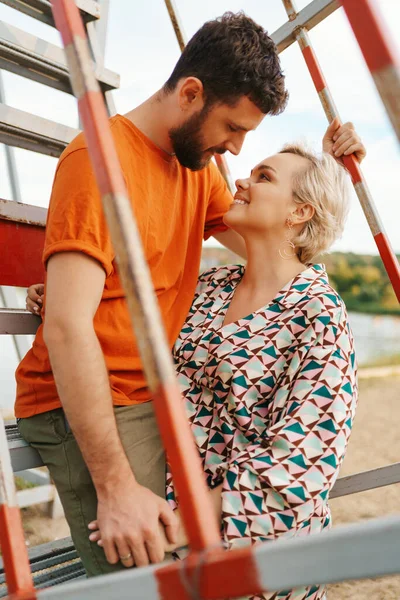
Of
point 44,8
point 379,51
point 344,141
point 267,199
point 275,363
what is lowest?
point 275,363

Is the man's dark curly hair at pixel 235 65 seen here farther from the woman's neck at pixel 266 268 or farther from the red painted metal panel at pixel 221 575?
the red painted metal panel at pixel 221 575

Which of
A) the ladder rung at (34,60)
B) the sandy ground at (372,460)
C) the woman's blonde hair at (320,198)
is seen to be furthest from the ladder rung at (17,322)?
the sandy ground at (372,460)

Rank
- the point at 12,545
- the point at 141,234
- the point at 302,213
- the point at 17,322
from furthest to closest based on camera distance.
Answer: the point at 302,213 < the point at 17,322 < the point at 141,234 < the point at 12,545

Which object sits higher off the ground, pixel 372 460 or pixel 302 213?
pixel 302 213

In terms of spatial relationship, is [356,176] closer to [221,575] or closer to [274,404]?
[274,404]

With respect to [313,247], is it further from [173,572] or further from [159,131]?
[173,572]

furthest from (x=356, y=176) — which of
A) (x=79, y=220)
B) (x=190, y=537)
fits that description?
(x=190, y=537)

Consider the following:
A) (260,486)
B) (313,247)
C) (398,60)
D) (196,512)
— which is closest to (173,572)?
(196,512)

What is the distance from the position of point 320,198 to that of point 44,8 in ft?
3.88

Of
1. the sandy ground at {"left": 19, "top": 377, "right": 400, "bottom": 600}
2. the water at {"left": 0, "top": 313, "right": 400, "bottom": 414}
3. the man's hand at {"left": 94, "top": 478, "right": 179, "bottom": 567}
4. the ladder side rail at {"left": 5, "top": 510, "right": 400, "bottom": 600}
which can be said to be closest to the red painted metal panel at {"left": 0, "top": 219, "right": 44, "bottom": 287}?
the man's hand at {"left": 94, "top": 478, "right": 179, "bottom": 567}

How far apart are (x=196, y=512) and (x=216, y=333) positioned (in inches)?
38.6

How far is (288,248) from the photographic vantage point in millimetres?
1913

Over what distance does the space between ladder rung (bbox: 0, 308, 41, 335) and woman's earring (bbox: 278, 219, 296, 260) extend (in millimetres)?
865

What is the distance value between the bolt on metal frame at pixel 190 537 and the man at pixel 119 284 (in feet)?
1.29
